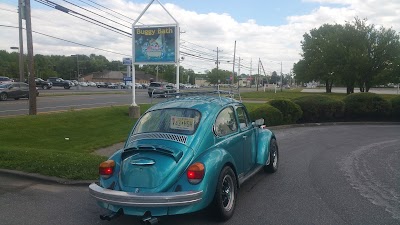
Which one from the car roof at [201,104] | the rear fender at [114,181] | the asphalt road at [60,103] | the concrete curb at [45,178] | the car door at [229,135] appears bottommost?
the concrete curb at [45,178]

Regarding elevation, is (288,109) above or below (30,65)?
below

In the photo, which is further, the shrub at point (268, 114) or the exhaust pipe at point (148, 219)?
the shrub at point (268, 114)

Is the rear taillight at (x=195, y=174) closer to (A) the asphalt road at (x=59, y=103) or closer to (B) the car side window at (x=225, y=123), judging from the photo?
(B) the car side window at (x=225, y=123)

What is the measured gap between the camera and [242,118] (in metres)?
6.58

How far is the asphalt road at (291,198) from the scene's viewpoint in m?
5.02

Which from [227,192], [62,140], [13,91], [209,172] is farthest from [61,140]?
[13,91]

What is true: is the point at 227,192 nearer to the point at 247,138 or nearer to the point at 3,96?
the point at 247,138

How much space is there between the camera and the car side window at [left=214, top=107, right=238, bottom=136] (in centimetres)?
554

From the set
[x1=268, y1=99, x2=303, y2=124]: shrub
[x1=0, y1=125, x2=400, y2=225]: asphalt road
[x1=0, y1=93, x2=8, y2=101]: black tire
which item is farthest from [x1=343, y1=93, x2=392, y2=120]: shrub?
[x1=0, y1=93, x2=8, y2=101]: black tire

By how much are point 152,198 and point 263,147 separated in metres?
3.28

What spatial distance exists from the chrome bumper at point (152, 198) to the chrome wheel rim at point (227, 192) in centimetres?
72

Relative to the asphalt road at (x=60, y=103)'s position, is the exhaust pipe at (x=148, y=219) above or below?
below

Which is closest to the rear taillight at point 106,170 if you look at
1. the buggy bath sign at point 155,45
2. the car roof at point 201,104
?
the car roof at point 201,104

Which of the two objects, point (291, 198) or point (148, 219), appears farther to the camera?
point (291, 198)
